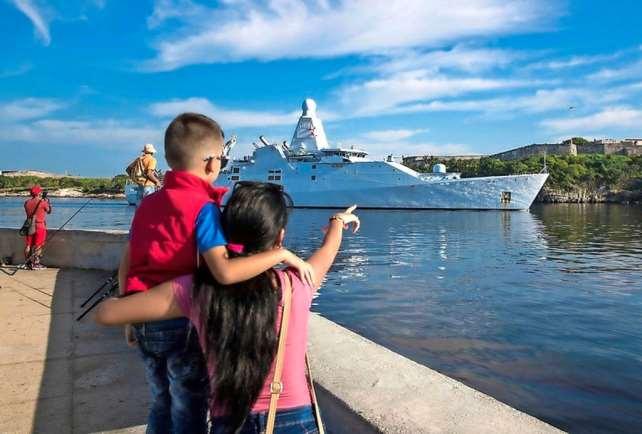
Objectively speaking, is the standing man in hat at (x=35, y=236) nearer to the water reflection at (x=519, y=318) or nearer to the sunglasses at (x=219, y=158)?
the water reflection at (x=519, y=318)

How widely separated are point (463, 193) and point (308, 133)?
19.0 m

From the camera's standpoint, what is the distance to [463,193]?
1793 inches

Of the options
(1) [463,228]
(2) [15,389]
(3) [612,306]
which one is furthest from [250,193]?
(1) [463,228]

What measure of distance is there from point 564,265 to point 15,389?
43.8 ft

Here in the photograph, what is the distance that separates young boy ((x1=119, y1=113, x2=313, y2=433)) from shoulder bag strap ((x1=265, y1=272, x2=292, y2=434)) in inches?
3.6

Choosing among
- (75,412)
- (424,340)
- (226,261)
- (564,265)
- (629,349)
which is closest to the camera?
(226,261)

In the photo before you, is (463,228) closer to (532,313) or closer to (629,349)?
(532,313)

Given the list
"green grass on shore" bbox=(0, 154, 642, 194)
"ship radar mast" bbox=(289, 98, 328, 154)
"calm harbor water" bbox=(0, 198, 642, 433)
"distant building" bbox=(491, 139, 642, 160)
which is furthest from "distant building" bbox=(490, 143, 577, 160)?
"calm harbor water" bbox=(0, 198, 642, 433)

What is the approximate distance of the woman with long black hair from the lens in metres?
1.31

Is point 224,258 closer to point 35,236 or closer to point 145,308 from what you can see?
point 145,308

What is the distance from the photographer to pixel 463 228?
2745cm

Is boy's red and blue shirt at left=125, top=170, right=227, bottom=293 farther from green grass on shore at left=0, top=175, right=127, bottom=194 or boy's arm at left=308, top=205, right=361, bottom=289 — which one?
green grass on shore at left=0, top=175, right=127, bottom=194

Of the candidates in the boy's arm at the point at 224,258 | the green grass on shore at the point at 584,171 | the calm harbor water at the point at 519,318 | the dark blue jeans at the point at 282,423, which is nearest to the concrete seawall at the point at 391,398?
the dark blue jeans at the point at 282,423

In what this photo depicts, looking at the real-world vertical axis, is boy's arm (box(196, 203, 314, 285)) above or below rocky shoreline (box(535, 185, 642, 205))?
above
